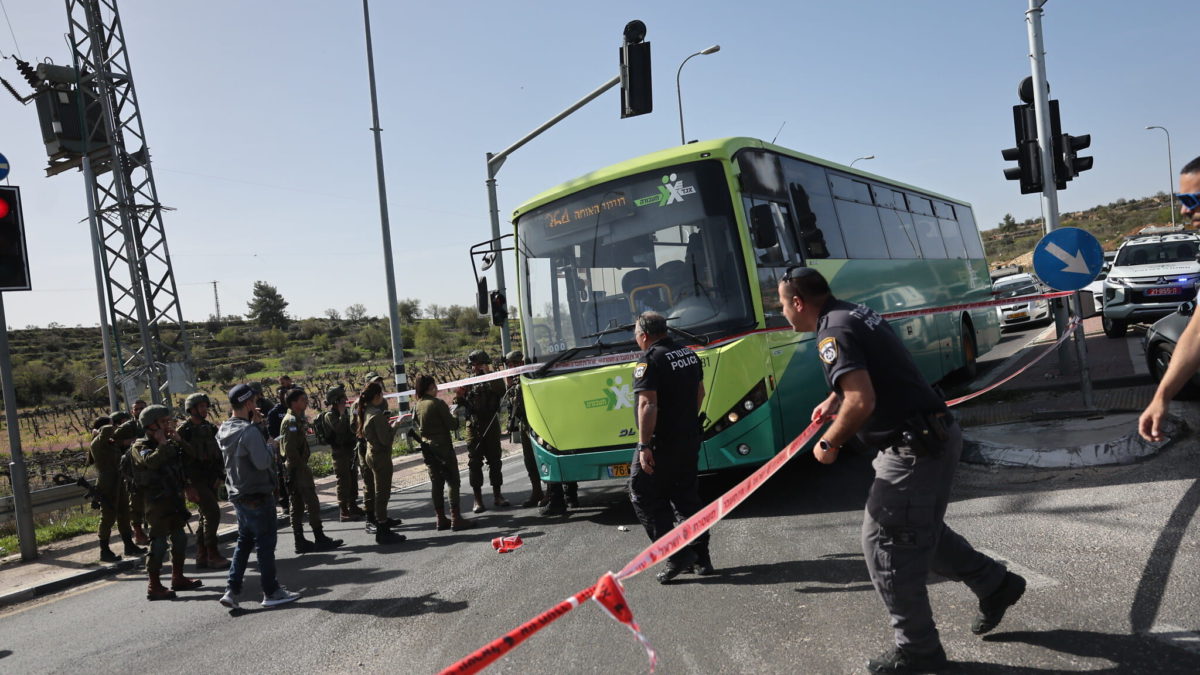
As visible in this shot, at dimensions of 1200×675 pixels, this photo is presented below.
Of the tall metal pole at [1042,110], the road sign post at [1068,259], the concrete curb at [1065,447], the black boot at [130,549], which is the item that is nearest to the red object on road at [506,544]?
the concrete curb at [1065,447]

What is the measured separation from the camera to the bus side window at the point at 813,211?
8180 mm

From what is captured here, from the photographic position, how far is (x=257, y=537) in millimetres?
6281

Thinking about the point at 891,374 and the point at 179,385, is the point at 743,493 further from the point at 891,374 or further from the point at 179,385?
the point at 179,385

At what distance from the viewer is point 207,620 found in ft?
19.7

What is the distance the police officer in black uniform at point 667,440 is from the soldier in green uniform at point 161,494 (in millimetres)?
4179

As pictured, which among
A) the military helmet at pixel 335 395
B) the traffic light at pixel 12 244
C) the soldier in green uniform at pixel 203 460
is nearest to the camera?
the soldier in green uniform at pixel 203 460

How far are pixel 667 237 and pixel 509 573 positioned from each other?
3274 millimetres

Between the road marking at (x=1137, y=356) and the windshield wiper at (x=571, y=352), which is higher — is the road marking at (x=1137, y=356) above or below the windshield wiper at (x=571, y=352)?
below

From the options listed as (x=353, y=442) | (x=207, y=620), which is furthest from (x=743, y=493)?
(x=353, y=442)

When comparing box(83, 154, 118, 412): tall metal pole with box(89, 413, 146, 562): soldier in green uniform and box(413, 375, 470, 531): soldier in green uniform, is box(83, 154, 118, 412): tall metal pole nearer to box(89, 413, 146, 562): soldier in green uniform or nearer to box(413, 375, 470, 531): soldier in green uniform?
box(89, 413, 146, 562): soldier in green uniform

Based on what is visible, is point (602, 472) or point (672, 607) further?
point (602, 472)

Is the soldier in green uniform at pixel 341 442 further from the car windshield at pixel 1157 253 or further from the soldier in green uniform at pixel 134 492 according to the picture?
the car windshield at pixel 1157 253

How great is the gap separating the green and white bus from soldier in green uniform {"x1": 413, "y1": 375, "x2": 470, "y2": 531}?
1033mm

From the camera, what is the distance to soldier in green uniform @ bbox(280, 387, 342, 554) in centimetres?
836
